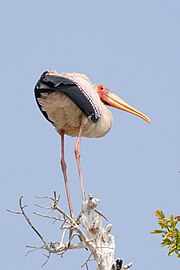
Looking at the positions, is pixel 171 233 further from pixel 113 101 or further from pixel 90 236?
pixel 113 101

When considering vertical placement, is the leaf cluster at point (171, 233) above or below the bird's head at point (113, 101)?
below

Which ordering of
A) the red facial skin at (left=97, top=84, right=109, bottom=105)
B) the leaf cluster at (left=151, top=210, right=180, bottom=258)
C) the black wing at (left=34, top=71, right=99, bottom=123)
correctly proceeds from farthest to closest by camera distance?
the red facial skin at (left=97, top=84, right=109, bottom=105)
the black wing at (left=34, top=71, right=99, bottom=123)
the leaf cluster at (left=151, top=210, right=180, bottom=258)

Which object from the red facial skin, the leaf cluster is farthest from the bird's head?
the leaf cluster

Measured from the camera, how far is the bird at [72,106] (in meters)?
10.9

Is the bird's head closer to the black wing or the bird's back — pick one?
the bird's back

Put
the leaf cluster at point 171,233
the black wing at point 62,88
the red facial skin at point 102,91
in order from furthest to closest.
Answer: the red facial skin at point 102,91, the black wing at point 62,88, the leaf cluster at point 171,233

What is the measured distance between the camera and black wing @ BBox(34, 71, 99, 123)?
10.8m

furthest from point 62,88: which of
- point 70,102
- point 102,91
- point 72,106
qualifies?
point 102,91

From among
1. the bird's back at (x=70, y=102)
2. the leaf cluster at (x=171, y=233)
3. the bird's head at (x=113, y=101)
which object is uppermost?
the bird's head at (x=113, y=101)

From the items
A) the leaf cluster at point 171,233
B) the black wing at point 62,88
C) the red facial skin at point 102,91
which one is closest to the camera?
the leaf cluster at point 171,233

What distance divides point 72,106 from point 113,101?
1612 millimetres

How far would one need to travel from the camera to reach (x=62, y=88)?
10859mm

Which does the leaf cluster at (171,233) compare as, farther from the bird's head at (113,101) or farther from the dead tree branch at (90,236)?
the bird's head at (113,101)

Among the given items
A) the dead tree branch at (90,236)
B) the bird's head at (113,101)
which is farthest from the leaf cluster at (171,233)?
the bird's head at (113,101)
